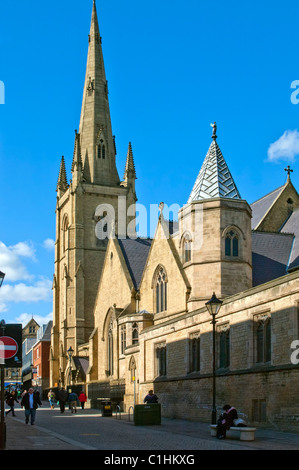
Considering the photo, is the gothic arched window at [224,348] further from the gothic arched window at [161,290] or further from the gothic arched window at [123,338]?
the gothic arched window at [123,338]

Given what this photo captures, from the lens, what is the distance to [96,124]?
82062 mm

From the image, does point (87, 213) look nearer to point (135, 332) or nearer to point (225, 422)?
point (135, 332)

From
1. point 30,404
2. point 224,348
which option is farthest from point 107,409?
point 224,348

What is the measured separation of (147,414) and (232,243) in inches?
484

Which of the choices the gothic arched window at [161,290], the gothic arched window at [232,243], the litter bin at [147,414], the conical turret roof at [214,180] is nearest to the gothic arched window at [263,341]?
the litter bin at [147,414]

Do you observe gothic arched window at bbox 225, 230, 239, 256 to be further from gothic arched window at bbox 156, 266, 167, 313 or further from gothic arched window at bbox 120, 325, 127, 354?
gothic arched window at bbox 120, 325, 127, 354

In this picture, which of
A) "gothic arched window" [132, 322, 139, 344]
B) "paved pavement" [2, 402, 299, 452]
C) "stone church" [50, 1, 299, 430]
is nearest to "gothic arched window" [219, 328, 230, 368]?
"stone church" [50, 1, 299, 430]

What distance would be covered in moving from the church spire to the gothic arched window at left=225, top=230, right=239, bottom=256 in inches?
1822

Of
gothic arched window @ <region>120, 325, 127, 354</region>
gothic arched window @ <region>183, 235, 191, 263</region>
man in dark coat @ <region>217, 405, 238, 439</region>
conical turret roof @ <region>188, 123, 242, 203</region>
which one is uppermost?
conical turret roof @ <region>188, 123, 242, 203</region>

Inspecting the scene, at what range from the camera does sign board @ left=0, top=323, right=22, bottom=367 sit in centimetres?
1468

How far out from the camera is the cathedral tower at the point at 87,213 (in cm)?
7531

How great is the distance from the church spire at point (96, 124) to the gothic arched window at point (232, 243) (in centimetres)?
4627

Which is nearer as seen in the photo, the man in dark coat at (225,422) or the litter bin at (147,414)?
the man in dark coat at (225,422)

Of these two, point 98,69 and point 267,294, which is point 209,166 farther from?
point 98,69
